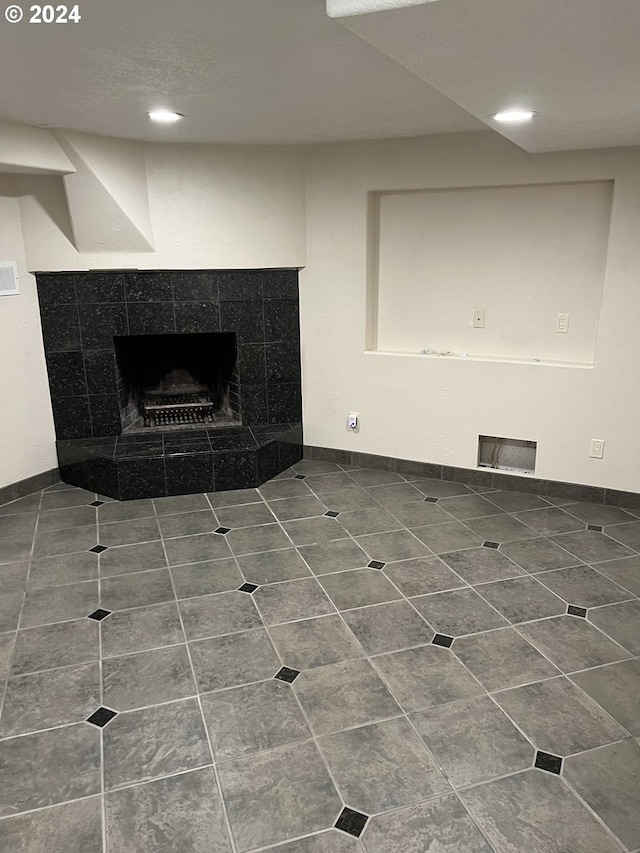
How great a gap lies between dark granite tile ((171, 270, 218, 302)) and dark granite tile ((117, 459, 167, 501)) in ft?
3.91

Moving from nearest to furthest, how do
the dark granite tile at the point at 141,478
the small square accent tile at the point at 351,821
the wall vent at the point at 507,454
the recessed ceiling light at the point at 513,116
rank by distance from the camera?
the small square accent tile at the point at 351,821 < the recessed ceiling light at the point at 513,116 < the dark granite tile at the point at 141,478 < the wall vent at the point at 507,454

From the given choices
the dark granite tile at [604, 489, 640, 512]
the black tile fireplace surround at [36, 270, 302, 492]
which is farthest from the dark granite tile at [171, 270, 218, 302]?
the dark granite tile at [604, 489, 640, 512]

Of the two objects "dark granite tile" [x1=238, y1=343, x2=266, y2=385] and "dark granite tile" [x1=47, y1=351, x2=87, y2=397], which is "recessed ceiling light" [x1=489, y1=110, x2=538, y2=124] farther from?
"dark granite tile" [x1=47, y1=351, x2=87, y2=397]

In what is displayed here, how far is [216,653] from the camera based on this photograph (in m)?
2.68

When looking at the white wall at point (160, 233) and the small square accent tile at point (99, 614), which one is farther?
the white wall at point (160, 233)

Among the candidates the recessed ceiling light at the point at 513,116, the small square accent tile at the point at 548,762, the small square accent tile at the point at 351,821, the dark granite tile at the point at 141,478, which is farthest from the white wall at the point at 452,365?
the small square accent tile at the point at 351,821

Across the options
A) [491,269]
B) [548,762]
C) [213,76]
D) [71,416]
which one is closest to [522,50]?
[213,76]

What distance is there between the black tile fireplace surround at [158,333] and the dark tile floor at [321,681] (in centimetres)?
42

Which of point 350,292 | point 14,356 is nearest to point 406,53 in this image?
point 350,292

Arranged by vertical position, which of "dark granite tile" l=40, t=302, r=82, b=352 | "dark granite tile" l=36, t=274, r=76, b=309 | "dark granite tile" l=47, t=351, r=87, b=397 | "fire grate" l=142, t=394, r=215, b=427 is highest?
"dark granite tile" l=36, t=274, r=76, b=309

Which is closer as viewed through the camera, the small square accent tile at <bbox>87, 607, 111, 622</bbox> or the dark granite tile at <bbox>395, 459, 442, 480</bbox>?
the small square accent tile at <bbox>87, 607, 111, 622</bbox>

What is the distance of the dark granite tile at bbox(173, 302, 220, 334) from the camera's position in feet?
14.9

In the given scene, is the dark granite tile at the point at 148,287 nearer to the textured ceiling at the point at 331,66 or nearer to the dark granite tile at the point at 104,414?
the dark granite tile at the point at 104,414

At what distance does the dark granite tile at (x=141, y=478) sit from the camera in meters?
4.28
